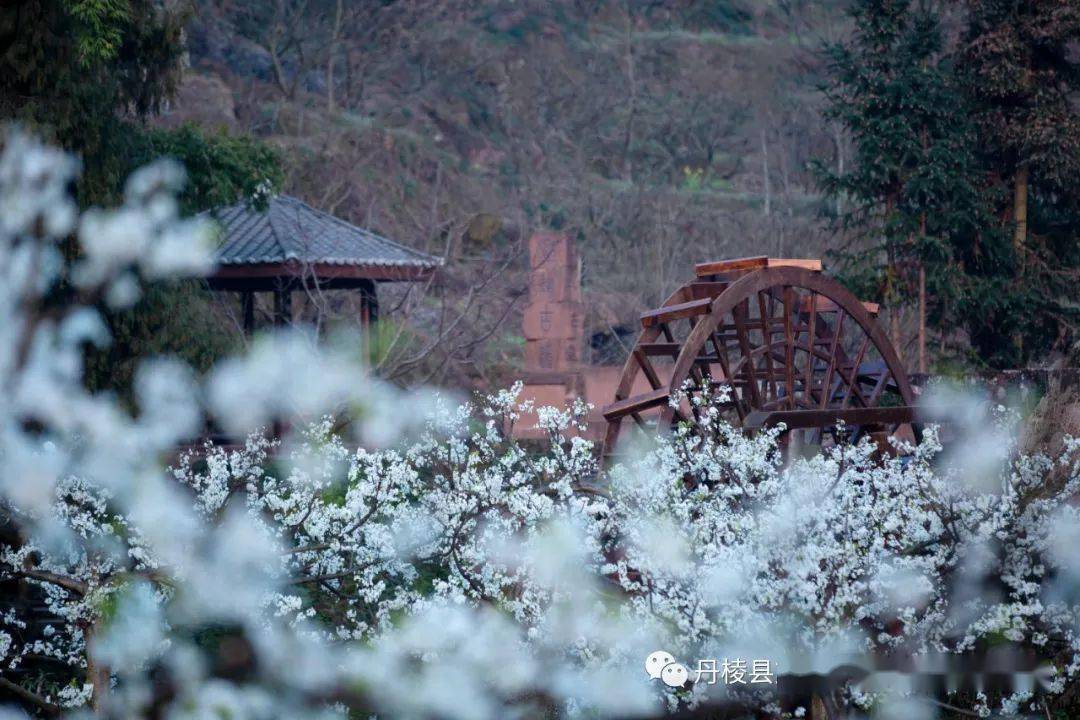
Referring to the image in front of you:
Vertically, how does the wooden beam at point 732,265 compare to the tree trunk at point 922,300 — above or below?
below

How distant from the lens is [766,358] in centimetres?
1030

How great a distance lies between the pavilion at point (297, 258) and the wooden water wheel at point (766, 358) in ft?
11.9

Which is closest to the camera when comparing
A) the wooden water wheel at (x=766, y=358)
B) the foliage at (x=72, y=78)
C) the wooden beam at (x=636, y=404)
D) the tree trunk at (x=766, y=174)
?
the foliage at (x=72, y=78)

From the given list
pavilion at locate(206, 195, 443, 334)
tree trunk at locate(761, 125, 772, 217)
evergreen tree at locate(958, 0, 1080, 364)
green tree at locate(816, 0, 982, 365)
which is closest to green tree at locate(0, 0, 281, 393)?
pavilion at locate(206, 195, 443, 334)

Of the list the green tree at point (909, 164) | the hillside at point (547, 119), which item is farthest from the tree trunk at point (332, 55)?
the green tree at point (909, 164)

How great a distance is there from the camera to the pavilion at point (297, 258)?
12.2 meters

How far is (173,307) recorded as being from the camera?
8.88 m

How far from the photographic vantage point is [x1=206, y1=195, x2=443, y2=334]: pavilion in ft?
39.9

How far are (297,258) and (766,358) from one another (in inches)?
184

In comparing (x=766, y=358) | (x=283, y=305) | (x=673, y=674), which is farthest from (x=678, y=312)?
(x=283, y=305)

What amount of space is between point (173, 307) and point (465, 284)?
12800 mm

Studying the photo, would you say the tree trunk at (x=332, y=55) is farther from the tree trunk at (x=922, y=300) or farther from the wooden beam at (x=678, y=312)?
the wooden beam at (x=678, y=312)

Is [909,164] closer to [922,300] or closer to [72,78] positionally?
[922,300]

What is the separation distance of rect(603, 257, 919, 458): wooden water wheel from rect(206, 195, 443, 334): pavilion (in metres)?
3.61
